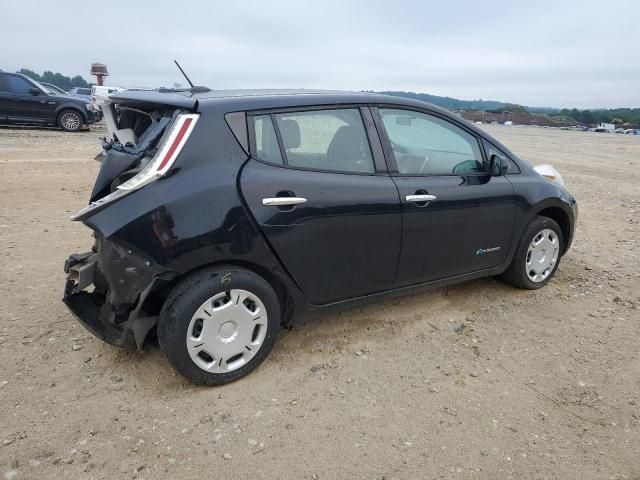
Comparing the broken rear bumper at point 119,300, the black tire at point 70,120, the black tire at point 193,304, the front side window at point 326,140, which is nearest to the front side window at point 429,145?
the front side window at point 326,140

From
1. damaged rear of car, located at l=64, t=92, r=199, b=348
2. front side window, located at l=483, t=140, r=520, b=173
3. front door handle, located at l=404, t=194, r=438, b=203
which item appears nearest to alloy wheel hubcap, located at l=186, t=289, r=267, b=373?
damaged rear of car, located at l=64, t=92, r=199, b=348

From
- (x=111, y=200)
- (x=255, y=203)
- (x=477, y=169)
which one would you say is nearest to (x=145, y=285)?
(x=111, y=200)

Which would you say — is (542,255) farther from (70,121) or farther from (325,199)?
(70,121)

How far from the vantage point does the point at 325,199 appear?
2.91 metres

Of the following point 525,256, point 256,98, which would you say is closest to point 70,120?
point 256,98

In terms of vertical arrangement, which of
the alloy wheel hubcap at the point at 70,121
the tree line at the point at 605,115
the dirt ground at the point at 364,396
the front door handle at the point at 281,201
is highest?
the front door handle at the point at 281,201

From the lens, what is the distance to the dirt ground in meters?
2.31

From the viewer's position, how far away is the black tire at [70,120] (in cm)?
1550

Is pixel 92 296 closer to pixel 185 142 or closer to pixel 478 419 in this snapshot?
pixel 185 142

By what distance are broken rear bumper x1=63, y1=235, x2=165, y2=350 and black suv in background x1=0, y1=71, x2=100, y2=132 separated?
12791mm

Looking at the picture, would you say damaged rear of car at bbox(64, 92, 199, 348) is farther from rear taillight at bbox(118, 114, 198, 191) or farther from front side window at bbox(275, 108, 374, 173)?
front side window at bbox(275, 108, 374, 173)

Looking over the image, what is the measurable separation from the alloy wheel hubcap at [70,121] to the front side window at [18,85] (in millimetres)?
1220

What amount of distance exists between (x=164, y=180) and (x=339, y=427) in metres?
1.56

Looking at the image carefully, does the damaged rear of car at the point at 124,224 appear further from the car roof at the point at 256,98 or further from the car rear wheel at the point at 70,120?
the car rear wheel at the point at 70,120
